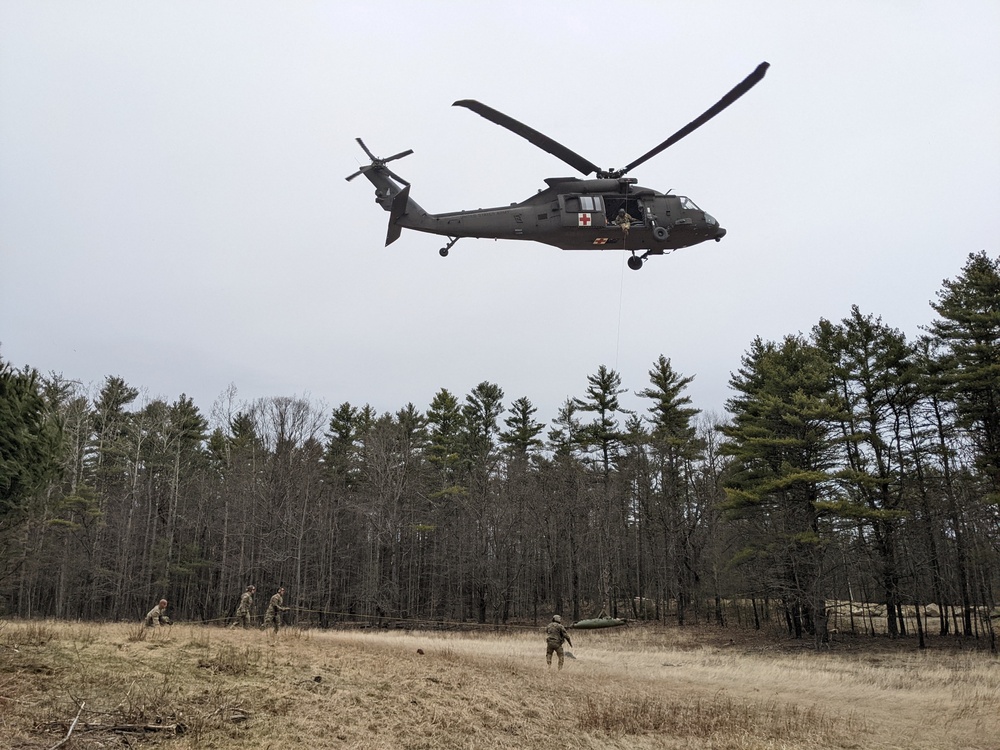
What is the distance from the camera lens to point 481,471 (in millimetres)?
48719

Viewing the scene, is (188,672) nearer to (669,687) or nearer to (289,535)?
(669,687)

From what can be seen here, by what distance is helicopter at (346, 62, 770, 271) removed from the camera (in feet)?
57.2

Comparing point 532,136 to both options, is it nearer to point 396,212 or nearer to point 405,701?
point 396,212

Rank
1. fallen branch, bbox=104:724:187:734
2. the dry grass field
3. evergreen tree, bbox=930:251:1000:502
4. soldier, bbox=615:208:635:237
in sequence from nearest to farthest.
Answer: fallen branch, bbox=104:724:187:734
the dry grass field
soldier, bbox=615:208:635:237
evergreen tree, bbox=930:251:1000:502

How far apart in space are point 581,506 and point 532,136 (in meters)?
33.0

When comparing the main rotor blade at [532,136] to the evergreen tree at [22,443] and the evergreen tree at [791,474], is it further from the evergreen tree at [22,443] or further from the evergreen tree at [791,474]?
the evergreen tree at [791,474]

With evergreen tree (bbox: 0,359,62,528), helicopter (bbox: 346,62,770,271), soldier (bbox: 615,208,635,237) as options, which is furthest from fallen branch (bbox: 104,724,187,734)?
soldier (bbox: 615,208,635,237)

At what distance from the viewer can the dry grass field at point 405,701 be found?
345 inches

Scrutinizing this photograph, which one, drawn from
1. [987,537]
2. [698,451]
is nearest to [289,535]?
[698,451]

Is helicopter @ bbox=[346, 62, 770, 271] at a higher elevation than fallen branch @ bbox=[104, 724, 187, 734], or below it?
higher

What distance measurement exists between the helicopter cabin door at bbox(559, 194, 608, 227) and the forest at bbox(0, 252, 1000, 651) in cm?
1866

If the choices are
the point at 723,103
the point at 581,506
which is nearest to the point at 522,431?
the point at 581,506

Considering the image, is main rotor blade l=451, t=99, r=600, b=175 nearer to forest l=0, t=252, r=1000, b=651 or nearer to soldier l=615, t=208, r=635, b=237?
soldier l=615, t=208, r=635, b=237

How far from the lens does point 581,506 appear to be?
45.2 metres
